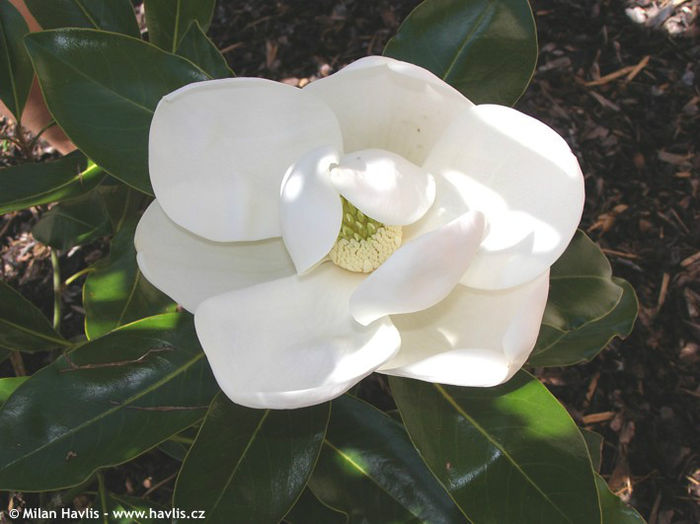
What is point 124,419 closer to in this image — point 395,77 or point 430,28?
point 395,77

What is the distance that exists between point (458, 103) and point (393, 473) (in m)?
0.65

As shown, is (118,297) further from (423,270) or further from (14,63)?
(423,270)

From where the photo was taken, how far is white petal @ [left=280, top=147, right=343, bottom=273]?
33.7 inches

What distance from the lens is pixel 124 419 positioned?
1.05 metres

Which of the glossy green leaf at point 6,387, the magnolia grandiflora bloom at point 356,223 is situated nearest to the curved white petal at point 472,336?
the magnolia grandiflora bloom at point 356,223

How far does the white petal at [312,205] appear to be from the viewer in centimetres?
86

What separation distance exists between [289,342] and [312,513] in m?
0.56

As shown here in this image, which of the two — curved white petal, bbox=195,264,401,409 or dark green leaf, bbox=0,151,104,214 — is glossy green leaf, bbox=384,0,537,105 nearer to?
curved white petal, bbox=195,264,401,409

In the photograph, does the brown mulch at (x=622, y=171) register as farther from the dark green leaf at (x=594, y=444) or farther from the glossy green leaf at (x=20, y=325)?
the glossy green leaf at (x=20, y=325)

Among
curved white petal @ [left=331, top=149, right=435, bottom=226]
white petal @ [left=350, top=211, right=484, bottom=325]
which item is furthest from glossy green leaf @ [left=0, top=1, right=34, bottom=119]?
white petal @ [left=350, top=211, right=484, bottom=325]

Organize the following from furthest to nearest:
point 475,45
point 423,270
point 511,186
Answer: point 475,45, point 511,186, point 423,270

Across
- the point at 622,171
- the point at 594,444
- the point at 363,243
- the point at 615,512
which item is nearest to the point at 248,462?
the point at 363,243

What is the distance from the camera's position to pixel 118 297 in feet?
4.53

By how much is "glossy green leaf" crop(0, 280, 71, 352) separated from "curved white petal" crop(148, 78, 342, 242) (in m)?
0.58
